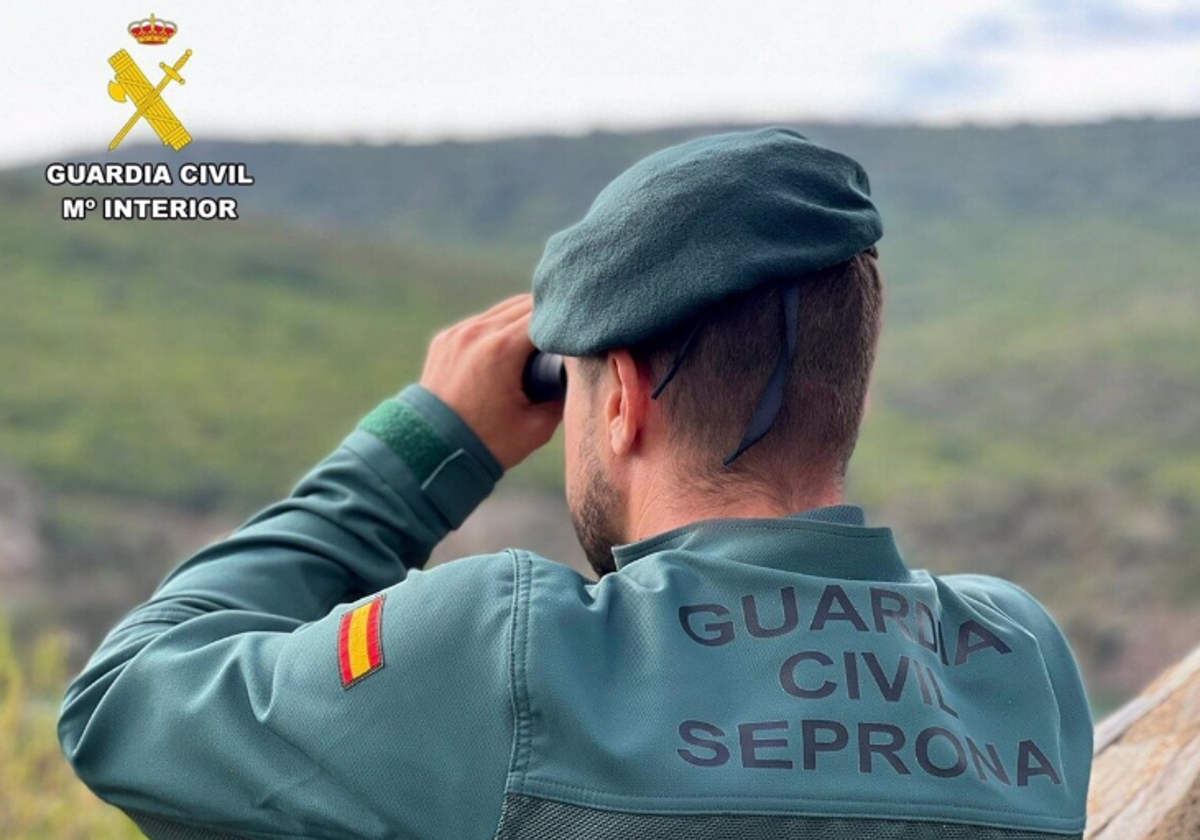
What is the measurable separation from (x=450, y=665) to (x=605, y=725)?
0.47 feet

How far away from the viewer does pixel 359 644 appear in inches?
53.5

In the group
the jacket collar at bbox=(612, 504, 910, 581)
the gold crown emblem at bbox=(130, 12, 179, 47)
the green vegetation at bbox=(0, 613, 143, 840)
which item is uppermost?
the gold crown emblem at bbox=(130, 12, 179, 47)

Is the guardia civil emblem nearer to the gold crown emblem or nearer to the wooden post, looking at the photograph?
the gold crown emblem

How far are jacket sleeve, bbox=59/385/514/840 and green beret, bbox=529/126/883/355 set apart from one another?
278mm

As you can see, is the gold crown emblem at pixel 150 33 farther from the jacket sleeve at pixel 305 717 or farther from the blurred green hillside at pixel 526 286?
the blurred green hillside at pixel 526 286

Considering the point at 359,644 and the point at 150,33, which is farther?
the point at 150,33

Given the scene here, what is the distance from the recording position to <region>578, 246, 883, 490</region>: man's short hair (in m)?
1.47

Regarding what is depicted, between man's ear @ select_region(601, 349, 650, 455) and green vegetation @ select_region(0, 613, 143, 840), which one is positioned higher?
man's ear @ select_region(601, 349, 650, 455)

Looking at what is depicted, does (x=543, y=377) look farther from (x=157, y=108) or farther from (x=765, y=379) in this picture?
(x=157, y=108)

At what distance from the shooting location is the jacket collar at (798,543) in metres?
1.44

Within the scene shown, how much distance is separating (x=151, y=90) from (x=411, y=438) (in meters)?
2.57

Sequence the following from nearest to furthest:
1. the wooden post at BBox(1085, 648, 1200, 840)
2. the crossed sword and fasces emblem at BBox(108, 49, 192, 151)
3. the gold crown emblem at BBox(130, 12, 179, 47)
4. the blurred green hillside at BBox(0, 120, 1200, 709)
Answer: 1. the wooden post at BBox(1085, 648, 1200, 840)
2. the crossed sword and fasces emblem at BBox(108, 49, 192, 151)
3. the gold crown emblem at BBox(130, 12, 179, 47)
4. the blurred green hillside at BBox(0, 120, 1200, 709)

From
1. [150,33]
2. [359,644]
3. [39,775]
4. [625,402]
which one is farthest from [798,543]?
[39,775]

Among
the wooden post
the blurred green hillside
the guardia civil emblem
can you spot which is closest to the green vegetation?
the guardia civil emblem
